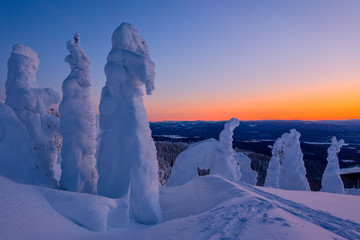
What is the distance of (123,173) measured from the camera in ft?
22.0

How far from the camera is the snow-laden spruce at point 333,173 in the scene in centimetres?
2128

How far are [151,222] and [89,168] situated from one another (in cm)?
352

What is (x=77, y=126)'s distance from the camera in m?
7.84

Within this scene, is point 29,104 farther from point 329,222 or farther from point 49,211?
point 329,222

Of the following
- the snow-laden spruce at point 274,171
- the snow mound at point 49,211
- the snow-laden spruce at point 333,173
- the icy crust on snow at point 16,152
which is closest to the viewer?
the snow mound at point 49,211

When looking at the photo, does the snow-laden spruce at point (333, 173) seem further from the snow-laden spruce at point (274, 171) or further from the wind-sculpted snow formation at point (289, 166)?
the snow-laden spruce at point (274, 171)

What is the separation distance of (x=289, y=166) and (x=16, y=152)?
2578cm

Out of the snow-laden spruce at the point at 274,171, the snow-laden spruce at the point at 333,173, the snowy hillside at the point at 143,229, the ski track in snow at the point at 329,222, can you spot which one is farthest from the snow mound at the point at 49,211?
the snow-laden spruce at the point at 333,173

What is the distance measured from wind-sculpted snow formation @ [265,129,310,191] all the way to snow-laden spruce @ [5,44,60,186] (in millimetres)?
22141

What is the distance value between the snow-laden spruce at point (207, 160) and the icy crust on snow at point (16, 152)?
28.7 ft

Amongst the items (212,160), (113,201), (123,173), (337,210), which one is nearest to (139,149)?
(123,173)

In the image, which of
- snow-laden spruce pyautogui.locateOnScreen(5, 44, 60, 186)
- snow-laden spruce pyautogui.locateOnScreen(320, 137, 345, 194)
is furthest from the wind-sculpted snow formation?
snow-laden spruce pyautogui.locateOnScreen(5, 44, 60, 186)

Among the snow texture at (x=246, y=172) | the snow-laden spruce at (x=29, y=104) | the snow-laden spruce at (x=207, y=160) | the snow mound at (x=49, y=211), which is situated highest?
the snow-laden spruce at (x=29, y=104)

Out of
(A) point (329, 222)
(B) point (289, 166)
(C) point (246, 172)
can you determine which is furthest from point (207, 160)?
(B) point (289, 166)
